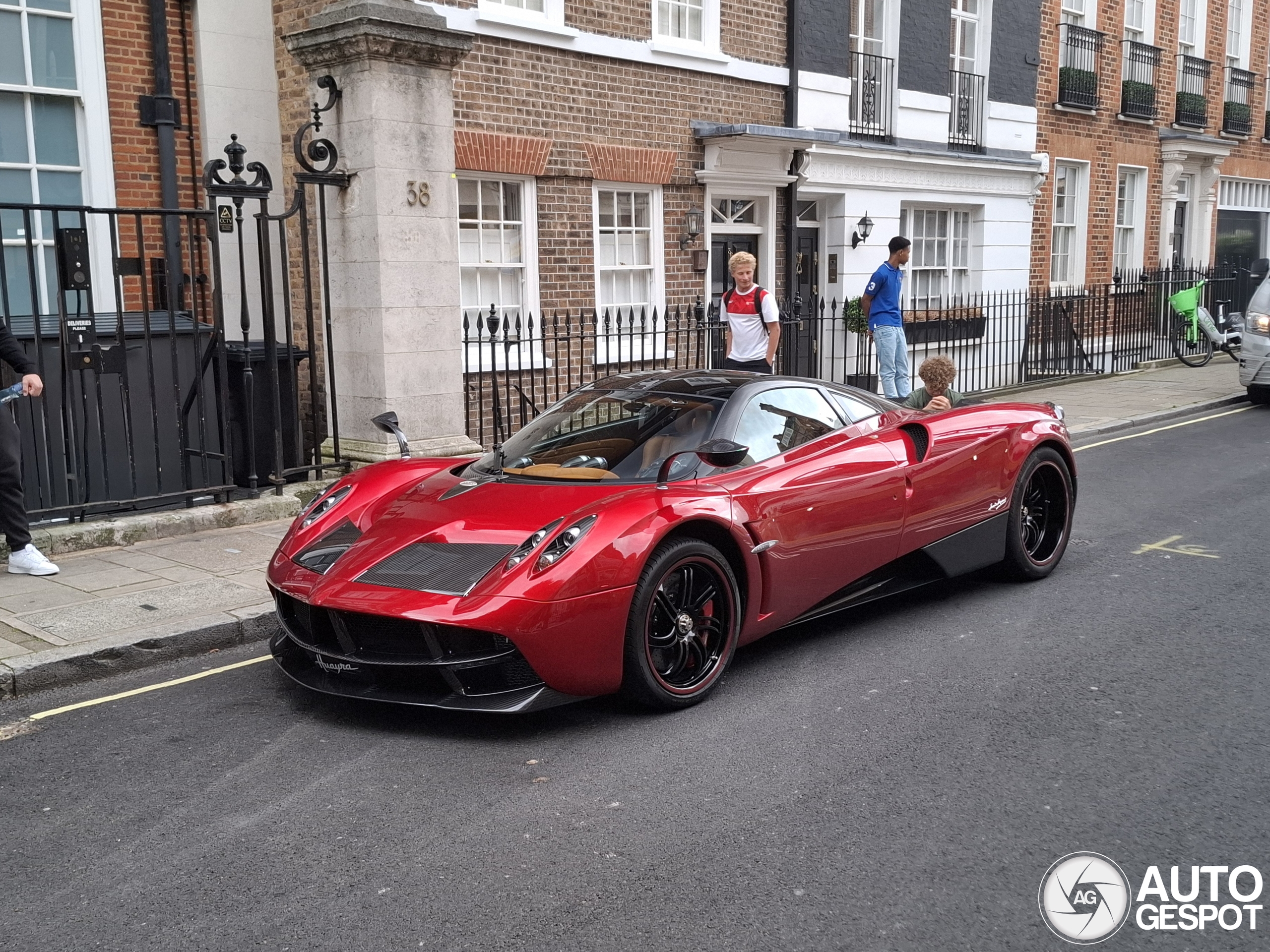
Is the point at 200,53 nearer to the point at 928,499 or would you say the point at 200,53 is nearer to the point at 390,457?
the point at 390,457

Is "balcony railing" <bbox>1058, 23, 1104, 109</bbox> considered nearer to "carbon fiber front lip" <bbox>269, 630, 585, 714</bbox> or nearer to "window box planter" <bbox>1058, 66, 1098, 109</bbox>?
"window box planter" <bbox>1058, 66, 1098, 109</bbox>

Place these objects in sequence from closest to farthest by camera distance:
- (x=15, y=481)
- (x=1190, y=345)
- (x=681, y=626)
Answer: (x=681, y=626) < (x=15, y=481) < (x=1190, y=345)

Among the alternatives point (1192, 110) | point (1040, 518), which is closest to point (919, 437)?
point (1040, 518)

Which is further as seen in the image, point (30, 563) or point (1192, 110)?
point (1192, 110)

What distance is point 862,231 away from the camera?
16.2 metres

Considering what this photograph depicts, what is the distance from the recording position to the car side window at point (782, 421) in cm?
548

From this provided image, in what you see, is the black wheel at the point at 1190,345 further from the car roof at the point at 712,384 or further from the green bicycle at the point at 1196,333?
the car roof at the point at 712,384

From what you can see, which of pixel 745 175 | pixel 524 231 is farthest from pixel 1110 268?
pixel 524 231

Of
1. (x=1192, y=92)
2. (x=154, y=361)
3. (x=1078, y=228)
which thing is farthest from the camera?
(x=1192, y=92)

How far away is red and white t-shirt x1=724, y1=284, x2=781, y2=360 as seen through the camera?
962 centimetres

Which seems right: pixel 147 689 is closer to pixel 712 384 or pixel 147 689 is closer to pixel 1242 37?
pixel 712 384

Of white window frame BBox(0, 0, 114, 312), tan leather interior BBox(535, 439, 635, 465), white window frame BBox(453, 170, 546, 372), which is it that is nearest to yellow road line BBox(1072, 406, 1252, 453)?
white window frame BBox(453, 170, 546, 372)

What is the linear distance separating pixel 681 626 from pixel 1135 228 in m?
20.9

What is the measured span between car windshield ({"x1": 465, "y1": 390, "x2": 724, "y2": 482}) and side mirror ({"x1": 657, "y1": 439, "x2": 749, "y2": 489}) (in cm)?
7
